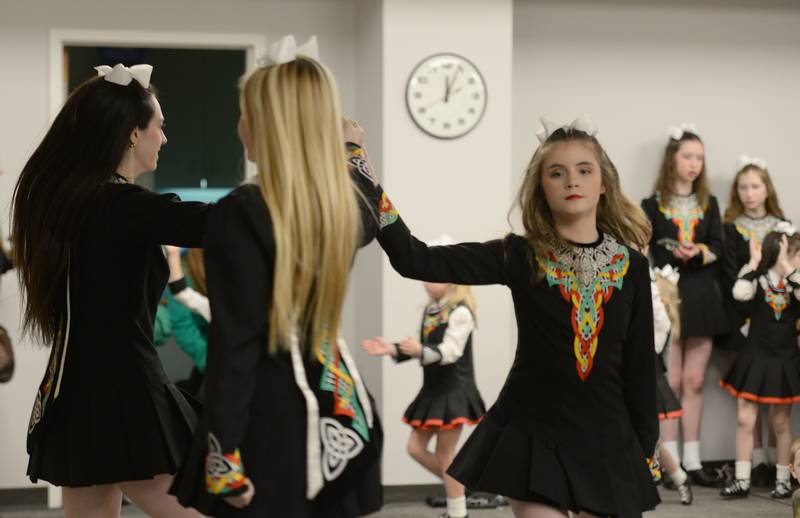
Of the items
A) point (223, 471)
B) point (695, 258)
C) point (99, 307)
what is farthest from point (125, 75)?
point (695, 258)

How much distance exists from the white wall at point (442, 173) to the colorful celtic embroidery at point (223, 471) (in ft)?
12.3

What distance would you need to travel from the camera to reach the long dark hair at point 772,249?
18.9 feet

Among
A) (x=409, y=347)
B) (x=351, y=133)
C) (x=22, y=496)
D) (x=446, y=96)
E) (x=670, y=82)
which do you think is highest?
(x=670, y=82)

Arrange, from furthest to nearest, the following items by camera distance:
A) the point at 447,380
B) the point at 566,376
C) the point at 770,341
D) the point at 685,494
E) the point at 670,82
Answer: the point at 670,82 < the point at 770,341 < the point at 685,494 < the point at 447,380 < the point at 566,376

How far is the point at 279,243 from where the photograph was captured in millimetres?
2053

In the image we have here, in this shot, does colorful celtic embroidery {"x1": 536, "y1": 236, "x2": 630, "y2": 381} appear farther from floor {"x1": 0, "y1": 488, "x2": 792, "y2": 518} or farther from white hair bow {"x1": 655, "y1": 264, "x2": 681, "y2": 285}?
white hair bow {"x1": 655, "y1": 264, "x2": 681, "y2": 285}

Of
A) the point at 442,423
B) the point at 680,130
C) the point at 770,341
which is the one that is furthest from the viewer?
the point at 680,130

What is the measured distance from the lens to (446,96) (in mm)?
5801

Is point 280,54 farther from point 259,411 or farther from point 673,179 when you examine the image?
point 673,179

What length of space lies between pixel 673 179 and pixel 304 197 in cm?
457

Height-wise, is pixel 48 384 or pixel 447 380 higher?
A: pixel 48 384

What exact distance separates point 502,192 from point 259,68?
12.5 ft

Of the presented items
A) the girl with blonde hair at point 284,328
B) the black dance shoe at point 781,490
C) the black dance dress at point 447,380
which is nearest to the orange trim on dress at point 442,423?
the black dance dress at point 447,380

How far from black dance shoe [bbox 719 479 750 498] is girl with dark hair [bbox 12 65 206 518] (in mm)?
4031
